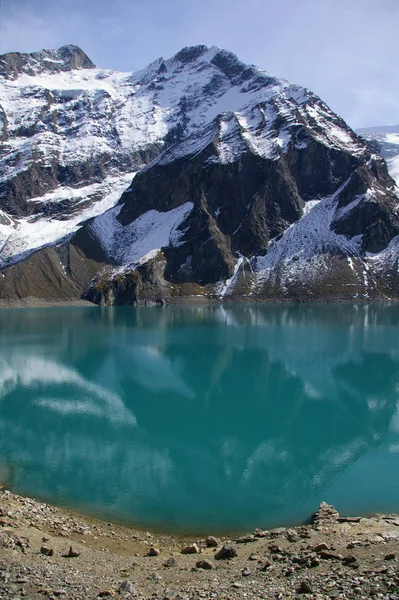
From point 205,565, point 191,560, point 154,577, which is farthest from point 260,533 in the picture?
point 154,577

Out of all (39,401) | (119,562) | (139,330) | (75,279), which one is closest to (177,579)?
(119,562)

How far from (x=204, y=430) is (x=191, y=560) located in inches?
694

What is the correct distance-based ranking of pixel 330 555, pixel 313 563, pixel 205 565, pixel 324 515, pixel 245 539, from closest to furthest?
pixel 313 563 < pixel 330 555 < pixel 205 565 < pixel 245 539 < pixel 324 515

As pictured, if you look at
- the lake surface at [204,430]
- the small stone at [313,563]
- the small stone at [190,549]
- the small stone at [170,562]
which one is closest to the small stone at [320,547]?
the small stone at [313,563]

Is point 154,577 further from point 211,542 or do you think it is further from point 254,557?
point 211,542

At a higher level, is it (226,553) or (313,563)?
(313,563)

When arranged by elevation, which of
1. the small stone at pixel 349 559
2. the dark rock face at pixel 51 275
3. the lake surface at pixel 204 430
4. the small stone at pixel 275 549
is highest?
the dark rock face at pixel 51 275

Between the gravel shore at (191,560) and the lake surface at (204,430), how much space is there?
7.36 feet

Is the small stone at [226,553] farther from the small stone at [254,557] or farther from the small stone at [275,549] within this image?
the small stone at [275,549]

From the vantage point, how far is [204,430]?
1361 inches

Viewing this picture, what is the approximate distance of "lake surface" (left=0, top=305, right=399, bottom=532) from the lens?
24.0 meters

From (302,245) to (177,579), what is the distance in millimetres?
186870

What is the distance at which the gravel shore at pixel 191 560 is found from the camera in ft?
42.9

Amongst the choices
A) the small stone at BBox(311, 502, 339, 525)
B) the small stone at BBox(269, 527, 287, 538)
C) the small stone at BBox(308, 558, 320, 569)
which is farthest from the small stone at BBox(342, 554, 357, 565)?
the small stone at BBox(311, 502, 339, 525)
